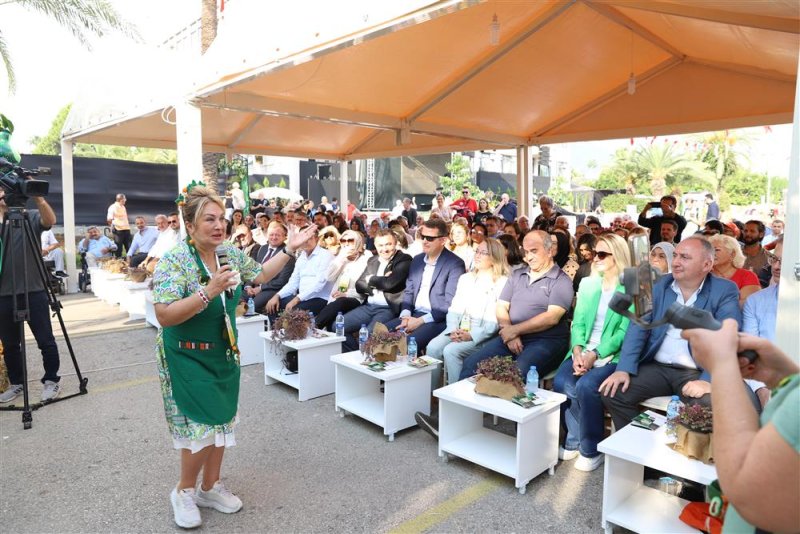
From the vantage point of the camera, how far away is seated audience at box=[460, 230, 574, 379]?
4168mm

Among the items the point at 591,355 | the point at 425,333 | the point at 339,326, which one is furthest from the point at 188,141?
the point at 591,355

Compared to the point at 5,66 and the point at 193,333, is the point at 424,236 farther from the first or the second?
the point at 5,66

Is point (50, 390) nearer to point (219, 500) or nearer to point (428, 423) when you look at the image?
point (219, 500)

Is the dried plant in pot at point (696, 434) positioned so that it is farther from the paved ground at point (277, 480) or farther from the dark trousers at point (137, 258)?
the dark trousers at point (137, 258)

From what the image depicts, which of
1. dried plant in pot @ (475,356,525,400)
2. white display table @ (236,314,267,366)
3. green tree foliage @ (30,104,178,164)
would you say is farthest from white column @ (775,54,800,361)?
green tree foliage @ (30,104,178,164)

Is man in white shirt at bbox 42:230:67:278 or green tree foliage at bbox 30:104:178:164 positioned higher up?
green tree foliage at bbox 30:104:178:164

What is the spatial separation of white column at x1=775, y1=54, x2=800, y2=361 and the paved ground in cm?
136

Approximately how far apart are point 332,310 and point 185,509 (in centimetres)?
309

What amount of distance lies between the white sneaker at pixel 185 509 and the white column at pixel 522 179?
9.77m

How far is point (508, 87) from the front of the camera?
28.1ft

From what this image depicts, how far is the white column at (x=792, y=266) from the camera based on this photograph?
230 cm

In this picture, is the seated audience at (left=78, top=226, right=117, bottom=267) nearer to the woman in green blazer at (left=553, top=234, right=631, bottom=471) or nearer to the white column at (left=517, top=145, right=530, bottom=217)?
the white column at (left=517, top=145, right=530, bottom=217)

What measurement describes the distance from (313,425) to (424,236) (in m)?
1.98

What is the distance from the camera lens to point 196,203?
2730mm
